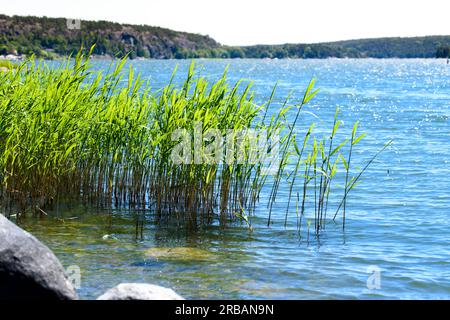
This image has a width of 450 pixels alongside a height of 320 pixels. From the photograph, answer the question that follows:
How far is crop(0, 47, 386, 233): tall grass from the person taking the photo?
9453mm

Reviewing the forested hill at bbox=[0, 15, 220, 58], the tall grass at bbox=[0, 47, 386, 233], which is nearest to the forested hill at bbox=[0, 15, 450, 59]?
the forested hill at bbox=[0, 15, 220, 58]

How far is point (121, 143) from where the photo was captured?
10023 millimetres

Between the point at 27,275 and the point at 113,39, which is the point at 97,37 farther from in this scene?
the point at 27,275

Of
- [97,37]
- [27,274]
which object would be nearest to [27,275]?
[27,274]

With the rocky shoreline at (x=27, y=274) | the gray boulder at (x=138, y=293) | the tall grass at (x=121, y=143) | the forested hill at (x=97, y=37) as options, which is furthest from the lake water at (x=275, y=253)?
the forested hill at (x=97, y=37)

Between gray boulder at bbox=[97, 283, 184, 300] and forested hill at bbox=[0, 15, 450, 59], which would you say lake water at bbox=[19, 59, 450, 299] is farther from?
forested hill at bbox=[0, 15, 450, 59]

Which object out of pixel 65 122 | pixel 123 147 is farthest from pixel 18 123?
pixel 123 147

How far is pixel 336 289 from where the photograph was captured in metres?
7.89

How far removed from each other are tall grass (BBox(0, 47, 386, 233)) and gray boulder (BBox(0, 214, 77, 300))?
348 cm

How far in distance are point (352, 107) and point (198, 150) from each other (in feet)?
118

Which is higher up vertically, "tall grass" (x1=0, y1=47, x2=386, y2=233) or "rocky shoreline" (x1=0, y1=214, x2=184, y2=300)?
"tall grass" (x1=0, y1=47, x2=386, y2=233)

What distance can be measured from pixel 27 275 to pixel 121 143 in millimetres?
4277

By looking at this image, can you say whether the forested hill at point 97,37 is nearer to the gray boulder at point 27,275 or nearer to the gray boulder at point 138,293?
the gray boulder at point 27,275
